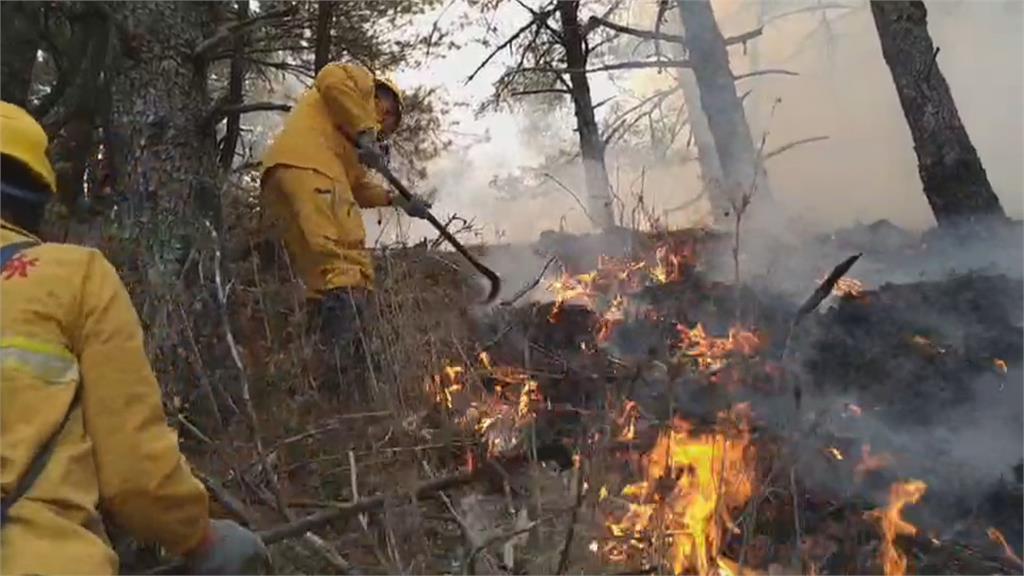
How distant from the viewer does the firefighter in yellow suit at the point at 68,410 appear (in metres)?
1.93

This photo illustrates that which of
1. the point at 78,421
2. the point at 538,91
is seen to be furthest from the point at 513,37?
the point at 78,421

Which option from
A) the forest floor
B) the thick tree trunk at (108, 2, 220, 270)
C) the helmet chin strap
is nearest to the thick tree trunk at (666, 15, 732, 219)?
the forest floor

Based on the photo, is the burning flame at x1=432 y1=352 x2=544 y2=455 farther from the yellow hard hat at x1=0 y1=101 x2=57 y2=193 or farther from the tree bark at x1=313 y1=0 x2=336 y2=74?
the tree bark at x1=313 y1=0 x2=336 y2=74

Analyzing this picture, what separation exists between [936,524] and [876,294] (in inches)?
75.2

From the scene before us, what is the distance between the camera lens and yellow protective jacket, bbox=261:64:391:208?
558 centimetres

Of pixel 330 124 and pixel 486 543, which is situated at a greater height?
pixel 330 124

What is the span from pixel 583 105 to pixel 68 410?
10488 millimetres

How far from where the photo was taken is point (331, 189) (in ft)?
18.2

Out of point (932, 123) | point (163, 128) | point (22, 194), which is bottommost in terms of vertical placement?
point (22, 194)

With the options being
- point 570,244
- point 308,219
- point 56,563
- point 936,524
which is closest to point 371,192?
point 308,219

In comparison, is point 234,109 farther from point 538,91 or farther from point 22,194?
point 538,91

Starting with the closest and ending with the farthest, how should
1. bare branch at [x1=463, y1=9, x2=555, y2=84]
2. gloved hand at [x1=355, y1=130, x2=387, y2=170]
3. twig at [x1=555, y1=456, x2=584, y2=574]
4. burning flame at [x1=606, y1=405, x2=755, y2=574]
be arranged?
twig at [x1=555, y1=456, x2=584, y2=574] → burning flame at [x1=606, y1=405, x2=755, y2=574] → gloved hand at [x1=355, y1=130, x2=387, y2=170] → bare branch at [x1=463, y1=9, x2=555, y2=84]

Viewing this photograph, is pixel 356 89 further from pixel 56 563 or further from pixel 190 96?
pixel 56 563

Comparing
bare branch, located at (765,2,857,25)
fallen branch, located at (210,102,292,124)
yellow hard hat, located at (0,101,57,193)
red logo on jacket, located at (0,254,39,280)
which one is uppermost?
bare branch, located at (765,2,857,25)
